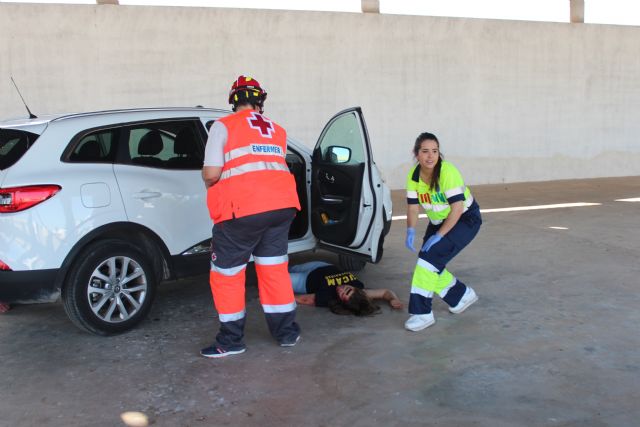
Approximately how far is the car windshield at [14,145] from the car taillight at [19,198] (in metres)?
0.21

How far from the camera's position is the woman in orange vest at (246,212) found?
3795 millimetres

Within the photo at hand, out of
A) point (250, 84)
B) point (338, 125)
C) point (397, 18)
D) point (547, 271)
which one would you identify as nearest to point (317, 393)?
point (250, 84)

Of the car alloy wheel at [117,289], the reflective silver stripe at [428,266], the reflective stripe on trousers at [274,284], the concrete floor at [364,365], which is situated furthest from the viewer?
the reflective silver stripe at [428,266]

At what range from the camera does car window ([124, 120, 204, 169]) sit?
4.48 m

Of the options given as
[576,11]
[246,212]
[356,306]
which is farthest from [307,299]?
[576,11]

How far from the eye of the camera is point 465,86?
12.4 m

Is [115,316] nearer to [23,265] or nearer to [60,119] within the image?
[23,265]

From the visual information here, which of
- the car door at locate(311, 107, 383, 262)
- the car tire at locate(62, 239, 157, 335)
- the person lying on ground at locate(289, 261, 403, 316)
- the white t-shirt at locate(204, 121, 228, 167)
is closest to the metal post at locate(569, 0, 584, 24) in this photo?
the car door at locate(311, 107, 383, 262)

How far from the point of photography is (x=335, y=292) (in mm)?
4820

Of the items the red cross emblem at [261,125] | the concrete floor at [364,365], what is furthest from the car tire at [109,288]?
the red cross emblem at [261,125]

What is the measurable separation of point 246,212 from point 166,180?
0.99 metres

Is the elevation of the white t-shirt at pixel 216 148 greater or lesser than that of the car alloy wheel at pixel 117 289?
greater

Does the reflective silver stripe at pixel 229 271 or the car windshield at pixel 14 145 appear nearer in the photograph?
the reflective silver stripe at pixel 229 271

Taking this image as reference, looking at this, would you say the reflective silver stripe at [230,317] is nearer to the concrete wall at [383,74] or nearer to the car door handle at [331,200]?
the car door handle at [331,200]
